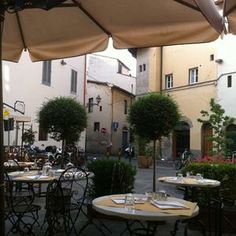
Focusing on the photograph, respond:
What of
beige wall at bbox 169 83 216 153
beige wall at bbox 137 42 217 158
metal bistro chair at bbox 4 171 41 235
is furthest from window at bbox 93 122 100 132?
metal bistro chair at bbox 4 171 41 235

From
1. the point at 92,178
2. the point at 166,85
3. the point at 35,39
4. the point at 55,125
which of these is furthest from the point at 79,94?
the point at 35,39

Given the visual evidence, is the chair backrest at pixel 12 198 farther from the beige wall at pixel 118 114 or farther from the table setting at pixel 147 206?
the beige wall at pixel 118 114

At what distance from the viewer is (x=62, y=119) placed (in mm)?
10820

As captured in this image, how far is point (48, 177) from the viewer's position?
620cm

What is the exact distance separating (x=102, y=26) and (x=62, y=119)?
6014 mm

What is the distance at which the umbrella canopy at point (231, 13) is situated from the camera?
411 cm

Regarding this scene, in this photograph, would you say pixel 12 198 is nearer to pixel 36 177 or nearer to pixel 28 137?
pixel 36 177

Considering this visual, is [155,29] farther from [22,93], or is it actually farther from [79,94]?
[79,94]

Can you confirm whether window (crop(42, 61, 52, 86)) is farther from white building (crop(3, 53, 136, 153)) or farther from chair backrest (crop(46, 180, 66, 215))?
chair backrest (crop(46, 180, 66, 215))

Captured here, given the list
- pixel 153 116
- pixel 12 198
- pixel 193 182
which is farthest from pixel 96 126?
pixel 12 198

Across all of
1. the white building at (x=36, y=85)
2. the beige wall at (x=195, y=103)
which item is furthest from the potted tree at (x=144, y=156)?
the beige wall at (x=195, y=103)

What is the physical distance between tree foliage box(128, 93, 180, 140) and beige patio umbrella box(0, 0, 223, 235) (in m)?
4.17

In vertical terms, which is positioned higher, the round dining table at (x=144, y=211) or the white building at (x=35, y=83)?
the white building at (x=35, y=83)

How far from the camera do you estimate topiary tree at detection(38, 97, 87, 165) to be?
10.8 meters
